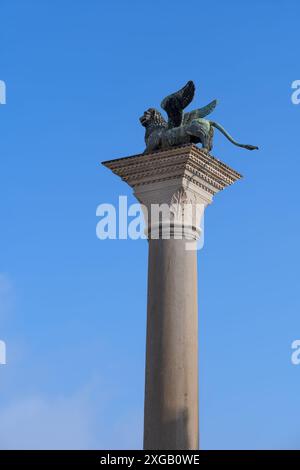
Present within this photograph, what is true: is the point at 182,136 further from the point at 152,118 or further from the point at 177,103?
the point at 152,118

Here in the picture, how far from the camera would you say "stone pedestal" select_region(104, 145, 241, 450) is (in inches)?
619

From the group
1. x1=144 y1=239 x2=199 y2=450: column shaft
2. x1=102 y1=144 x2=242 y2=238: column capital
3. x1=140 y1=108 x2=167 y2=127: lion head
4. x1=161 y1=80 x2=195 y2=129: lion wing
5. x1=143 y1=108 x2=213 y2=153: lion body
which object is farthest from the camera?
x1=140 y1=108 x2=167 y2=127: lion head

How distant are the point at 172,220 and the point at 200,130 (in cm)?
174

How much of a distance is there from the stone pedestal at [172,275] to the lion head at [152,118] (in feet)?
3.31

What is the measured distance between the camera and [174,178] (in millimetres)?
16781

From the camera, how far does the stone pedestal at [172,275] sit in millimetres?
15734

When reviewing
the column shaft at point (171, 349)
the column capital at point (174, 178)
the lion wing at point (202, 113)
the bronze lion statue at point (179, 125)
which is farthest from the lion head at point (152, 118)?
the column shaft at point (171, 349)

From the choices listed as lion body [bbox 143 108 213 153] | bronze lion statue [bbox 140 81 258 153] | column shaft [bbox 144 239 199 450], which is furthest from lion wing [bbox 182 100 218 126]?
column shaft [bbox 144 239 199 450]

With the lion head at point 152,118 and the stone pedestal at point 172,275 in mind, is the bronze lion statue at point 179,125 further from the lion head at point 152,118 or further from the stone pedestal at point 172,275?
the stone pedestal at point 172,275

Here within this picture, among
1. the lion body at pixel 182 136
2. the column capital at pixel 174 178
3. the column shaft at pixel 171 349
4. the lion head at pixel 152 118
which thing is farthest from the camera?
the lion head at pixel 152 118

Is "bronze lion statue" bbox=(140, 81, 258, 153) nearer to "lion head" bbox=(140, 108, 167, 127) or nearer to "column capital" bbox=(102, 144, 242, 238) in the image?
"lion head" bbox=(140, 108, 167, 127)

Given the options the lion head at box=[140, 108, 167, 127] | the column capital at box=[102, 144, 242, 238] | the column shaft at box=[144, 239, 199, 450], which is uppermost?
the lion head at box=[140, 108, 167, 127]
